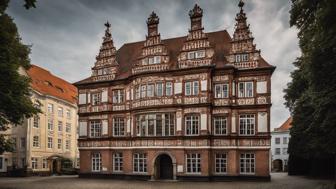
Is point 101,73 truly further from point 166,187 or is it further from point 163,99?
point 166,187

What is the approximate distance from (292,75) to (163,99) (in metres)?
16.1

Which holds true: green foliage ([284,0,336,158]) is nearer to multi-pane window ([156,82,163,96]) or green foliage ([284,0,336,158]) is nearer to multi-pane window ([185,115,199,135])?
multi-pane window ([185,115,199,135])

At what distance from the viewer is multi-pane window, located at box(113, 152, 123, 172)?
31922mm

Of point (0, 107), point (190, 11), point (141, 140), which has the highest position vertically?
point (190, 11)

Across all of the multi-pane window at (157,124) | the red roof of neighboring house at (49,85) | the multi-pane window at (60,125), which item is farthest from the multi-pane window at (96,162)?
the multi-pane window at (60,125)

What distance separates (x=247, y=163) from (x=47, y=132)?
2818 centimetres

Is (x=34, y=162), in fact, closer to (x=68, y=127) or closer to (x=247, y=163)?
(x=68, y=127)

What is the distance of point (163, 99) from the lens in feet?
97.0

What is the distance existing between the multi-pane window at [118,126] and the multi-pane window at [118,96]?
6.09 feet

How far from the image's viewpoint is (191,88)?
29.0 m

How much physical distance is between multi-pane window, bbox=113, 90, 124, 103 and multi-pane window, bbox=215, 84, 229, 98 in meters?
9.90

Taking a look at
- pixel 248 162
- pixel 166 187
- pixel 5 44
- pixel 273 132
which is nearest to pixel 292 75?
pixel 248 162

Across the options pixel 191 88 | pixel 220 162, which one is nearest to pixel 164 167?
pixel 220 162

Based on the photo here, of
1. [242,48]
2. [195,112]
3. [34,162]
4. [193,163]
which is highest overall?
[242,48]
